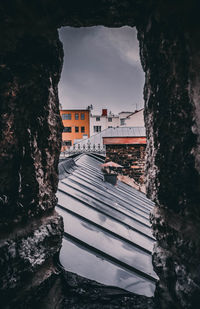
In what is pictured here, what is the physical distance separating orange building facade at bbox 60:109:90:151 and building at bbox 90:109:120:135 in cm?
103

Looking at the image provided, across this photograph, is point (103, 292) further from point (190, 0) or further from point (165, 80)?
point (190, 0)

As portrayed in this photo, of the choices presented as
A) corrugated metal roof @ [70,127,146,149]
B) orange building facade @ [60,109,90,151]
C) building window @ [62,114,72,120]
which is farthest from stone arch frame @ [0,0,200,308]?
building window @ [62,114,72,120]

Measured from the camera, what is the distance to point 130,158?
7594mm

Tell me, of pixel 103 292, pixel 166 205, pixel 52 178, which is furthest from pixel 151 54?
pixel 103 292

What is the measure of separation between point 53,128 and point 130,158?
22.1ft

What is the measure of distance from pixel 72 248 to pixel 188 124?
139 centimetres

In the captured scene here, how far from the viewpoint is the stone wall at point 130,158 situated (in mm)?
7516

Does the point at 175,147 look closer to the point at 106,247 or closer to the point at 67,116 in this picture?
the point at 106,247

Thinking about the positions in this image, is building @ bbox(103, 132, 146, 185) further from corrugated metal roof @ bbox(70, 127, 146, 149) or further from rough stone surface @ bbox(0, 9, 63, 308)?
rough stone surface @ bbox(0, 9, 63, 308)

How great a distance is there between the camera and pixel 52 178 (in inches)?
43.6

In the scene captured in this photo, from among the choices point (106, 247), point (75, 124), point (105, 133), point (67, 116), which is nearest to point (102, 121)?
point (75, 124)

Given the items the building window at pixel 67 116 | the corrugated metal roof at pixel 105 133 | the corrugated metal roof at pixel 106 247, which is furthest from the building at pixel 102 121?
the corrugated metal roof at pixel 106 247

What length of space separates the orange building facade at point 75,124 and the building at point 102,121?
103 cm

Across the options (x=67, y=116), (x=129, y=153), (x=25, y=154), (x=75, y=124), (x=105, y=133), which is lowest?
(x=129, y=153)
